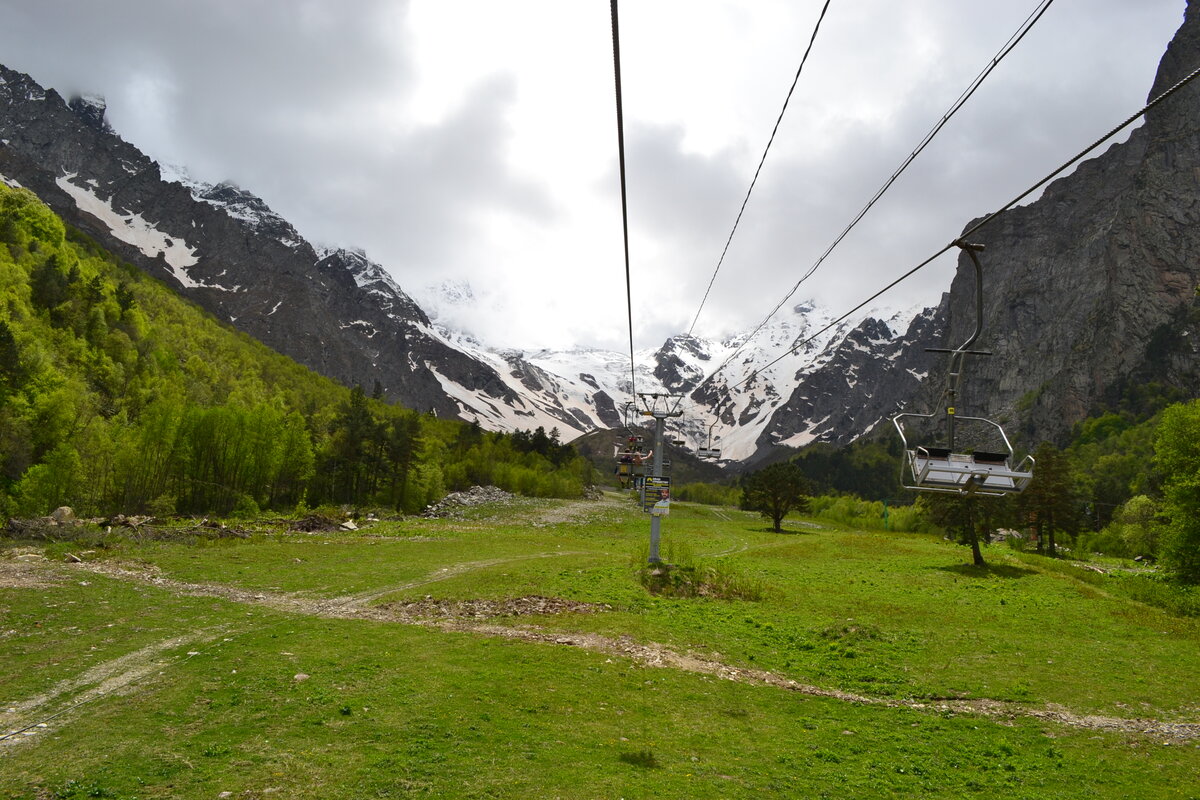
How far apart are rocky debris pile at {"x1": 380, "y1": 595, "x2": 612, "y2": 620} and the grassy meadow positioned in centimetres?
19

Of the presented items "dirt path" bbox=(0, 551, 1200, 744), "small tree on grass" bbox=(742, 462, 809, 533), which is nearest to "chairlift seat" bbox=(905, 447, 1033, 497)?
"dirt path" bbox=(0, 551, 1200, 744)

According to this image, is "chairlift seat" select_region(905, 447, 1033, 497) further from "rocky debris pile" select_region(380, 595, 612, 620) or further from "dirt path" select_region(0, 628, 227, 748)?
"dirt path" select_region(0, 628, 227, 748)

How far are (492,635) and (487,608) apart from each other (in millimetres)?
4360

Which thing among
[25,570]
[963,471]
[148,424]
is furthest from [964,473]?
[148,424]

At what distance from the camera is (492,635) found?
23.0 meters

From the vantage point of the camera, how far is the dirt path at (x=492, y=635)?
16797 millimetres

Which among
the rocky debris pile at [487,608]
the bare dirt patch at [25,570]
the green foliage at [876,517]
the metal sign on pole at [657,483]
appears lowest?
the bare dirt patch at [25,570]

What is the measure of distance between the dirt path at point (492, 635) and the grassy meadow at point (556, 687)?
0.11 meters

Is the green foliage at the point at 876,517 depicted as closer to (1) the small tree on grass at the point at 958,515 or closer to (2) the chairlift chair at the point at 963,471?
(1) the small tree on grass at the point at 958,515

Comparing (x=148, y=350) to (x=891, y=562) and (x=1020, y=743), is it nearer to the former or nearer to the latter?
(x=891, y=562)

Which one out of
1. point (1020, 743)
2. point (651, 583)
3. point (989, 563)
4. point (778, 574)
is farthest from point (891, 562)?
point (1020, 743)

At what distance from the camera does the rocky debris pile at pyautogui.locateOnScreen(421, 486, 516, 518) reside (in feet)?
276

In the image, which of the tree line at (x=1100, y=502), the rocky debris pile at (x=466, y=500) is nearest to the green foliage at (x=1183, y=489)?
the tree line at (x=1100, y=502)

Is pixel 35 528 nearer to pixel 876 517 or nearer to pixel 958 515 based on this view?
pixel 958 515
